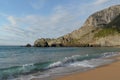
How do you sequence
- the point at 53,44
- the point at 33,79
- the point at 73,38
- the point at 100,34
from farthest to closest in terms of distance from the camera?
the point at 73,38
the point at 53,44
the point at 100,34
the point at 33,79

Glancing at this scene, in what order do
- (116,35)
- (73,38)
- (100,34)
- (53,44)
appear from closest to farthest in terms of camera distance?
(116,35)
(100,34)
(53,44)
(73,38)

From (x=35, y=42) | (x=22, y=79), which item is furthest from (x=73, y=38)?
(x=22, y=79)

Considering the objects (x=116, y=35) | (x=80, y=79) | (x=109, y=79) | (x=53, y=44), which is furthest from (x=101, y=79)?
(x=53, y=44)

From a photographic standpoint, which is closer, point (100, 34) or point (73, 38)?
point (100, 34)

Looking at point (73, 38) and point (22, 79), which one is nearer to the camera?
point (22, 79)

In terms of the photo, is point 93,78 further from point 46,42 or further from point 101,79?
point 46,42

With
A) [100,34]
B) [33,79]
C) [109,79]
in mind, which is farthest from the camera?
[100,34]

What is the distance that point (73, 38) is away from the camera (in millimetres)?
184500

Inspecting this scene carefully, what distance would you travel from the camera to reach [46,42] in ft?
563

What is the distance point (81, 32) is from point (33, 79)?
183743 millimetres

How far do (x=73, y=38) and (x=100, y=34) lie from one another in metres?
35.9

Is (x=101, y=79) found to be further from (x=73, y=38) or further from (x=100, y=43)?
(x=73, y=38)

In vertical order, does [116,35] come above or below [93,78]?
above

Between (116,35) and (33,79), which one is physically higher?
(116,35)
